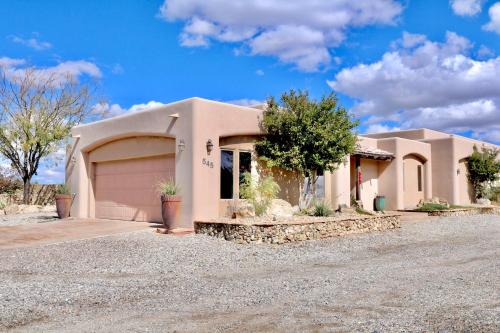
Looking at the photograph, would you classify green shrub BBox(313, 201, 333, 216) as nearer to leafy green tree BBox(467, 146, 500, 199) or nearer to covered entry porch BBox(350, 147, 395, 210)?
covered entry porch BBox(350, 147, 395, 210)

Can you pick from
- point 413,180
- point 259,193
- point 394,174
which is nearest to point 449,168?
point 413,180

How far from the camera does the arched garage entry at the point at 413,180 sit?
25359 millimetres

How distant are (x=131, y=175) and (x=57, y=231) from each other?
140 inches

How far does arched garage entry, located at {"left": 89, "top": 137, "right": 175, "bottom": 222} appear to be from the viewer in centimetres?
1636

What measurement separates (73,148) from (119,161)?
3.05 meters

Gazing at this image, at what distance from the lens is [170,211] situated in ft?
45.1

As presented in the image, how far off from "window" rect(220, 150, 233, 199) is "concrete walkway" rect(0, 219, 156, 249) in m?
2.43

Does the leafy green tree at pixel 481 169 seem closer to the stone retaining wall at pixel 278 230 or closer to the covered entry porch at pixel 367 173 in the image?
the covered entry porch at pixel 367 173

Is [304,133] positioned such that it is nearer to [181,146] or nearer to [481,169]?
[181,146]

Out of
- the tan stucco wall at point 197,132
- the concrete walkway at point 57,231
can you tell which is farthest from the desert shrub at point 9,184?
the tan stucco wall at point 197,132

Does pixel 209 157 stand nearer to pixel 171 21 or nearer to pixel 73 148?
pixel 171 21

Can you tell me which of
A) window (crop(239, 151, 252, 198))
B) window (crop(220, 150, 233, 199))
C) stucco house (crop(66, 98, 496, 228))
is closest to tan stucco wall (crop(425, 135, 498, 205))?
A: stucco house (crop(66, 98, 496, 228))

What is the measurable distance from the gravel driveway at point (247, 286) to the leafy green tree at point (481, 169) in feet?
51.9

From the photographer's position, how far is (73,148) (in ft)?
66.4
